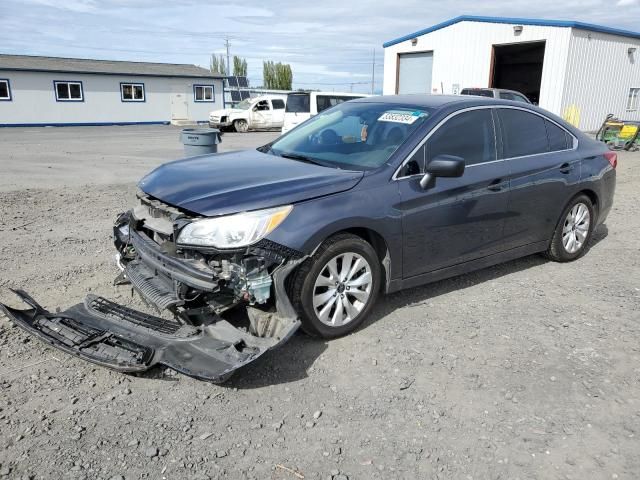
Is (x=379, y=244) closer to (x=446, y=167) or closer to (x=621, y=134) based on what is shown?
(x=446, y=167)

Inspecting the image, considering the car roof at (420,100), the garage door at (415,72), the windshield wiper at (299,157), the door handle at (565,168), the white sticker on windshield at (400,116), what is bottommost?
the door handle at (565,168)

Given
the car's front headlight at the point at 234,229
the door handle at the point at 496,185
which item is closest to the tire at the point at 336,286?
the car's front headlight at the point at 234,229

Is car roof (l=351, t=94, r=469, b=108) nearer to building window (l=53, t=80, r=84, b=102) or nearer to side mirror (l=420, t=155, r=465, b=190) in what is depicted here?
side mirror (l=420, t=155, r=465, b=190)

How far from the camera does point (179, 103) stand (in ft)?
118

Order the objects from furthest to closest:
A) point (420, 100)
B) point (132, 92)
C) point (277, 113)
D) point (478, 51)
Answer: point (132, 92), point (277, 113), point (478, 51), point (420, 100)

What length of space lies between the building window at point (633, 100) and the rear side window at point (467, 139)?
2540 cm

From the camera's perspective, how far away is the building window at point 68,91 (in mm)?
31719

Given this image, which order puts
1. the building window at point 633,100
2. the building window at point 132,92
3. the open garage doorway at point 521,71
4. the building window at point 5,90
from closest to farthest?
the building window at point 633,100 → the open garage doorway at point 521,71 → the building window at point 5,90 → the building window at point 132,92

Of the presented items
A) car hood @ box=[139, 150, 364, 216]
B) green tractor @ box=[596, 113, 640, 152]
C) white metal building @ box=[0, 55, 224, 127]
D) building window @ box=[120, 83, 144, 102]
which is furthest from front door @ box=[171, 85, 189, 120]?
car hood @ box=[139, 150, 364, 216]

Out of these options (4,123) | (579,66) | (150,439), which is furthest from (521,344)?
(4,123)

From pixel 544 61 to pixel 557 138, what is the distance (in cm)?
1924

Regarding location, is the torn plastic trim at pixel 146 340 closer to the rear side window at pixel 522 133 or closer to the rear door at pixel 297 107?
the rear side window at pixel 522 133

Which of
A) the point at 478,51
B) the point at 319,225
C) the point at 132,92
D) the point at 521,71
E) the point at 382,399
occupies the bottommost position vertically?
the point at 382,399

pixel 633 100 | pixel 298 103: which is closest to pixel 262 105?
pixel 298 103
